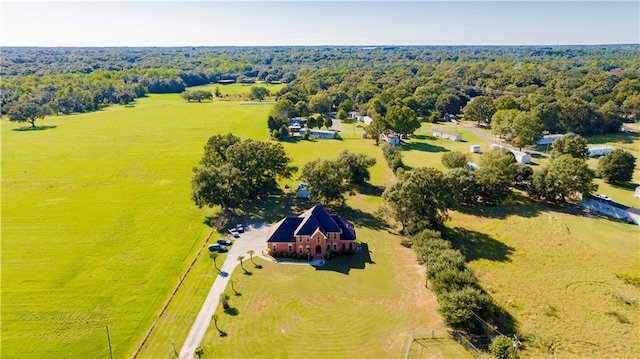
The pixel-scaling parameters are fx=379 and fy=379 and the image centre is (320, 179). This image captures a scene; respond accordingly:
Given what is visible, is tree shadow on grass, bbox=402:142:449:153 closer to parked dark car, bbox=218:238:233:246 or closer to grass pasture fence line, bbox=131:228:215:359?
parked dark car, bbox=218:238:233:246

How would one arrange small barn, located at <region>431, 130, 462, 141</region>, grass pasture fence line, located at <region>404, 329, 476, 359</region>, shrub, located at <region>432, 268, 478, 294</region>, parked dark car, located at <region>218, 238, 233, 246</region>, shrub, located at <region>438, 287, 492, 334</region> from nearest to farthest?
grass pasture fence line, located at <region>404, 329, 476, 359</region> → shrub, located at <region>438, 287, 492, 334</region> → shrub, located at <region>432, 268, 478, 294</region> → parked dark car, located at <region>218, 238, 233, 246</region> → small barn, located at <region>431, 130, 462, 141</region>

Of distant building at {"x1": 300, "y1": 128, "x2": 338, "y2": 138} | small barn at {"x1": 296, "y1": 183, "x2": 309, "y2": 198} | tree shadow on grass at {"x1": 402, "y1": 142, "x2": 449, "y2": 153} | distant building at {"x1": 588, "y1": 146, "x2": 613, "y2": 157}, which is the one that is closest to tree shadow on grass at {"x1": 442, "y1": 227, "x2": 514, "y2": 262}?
small barn at {"x1": 296, "y1": 183, "x2": 309, "y2": 198}

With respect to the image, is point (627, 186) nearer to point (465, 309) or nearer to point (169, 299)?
point (465, 309)

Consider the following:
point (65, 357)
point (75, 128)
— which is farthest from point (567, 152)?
point (75, 128)

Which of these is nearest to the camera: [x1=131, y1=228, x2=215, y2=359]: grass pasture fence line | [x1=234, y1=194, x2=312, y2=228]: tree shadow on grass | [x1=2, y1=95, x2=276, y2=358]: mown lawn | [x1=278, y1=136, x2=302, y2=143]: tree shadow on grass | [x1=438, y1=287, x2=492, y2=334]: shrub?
[x1=131, y1=228, x2=215, y2=359]: grass pasture fence line

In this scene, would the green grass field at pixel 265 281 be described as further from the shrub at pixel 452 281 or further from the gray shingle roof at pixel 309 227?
the gray shingle roof at pixel 309 227

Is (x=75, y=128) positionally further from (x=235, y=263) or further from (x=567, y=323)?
(x=567, y=323)
